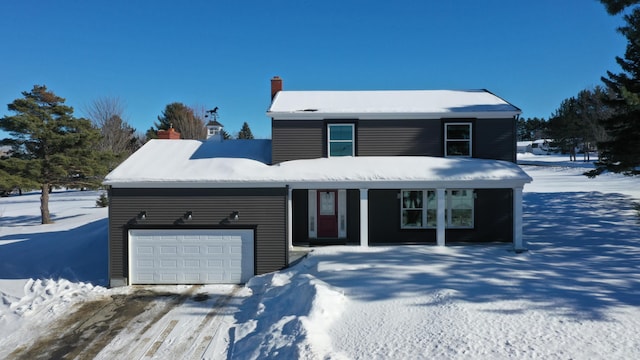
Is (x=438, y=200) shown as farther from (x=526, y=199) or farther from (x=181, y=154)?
(x=526, y=199)

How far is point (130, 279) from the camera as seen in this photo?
1245 centimetres

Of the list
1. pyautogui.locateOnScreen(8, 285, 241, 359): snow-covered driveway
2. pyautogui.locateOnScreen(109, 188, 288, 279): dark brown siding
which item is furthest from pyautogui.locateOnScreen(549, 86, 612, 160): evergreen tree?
pyautogui.locateOnScreen(8, 285, 241, 359): snow-covered driveway

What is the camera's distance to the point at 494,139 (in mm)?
14766

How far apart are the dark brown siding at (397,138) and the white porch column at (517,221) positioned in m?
3.28

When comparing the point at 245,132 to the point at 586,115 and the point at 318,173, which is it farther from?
the point at 318,173

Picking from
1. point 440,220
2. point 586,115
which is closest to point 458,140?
point 440,220

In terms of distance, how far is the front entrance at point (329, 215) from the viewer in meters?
14.7

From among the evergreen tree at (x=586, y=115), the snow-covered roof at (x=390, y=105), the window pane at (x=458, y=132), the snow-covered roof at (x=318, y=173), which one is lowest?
the snow-covered roof at (x=318, y=173)

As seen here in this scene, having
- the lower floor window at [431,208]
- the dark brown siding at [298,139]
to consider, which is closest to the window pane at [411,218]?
the lower floor window at [431,208]

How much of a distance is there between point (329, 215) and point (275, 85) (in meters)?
7.28

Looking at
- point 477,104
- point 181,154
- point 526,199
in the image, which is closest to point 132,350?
point 181,154

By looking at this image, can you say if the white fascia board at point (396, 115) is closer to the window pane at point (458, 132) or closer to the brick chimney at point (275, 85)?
the window pane at point (458, 132)

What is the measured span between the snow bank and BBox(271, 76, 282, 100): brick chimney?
9.73 metres

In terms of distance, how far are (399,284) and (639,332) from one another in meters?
4.81
